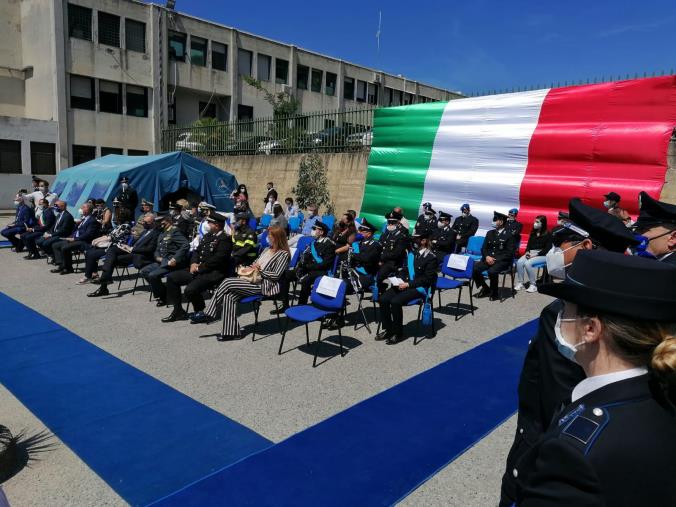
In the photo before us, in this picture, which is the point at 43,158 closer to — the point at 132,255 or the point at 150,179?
the point at 150,179

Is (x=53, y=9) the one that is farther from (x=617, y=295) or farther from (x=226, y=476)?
(x=617, y=295)

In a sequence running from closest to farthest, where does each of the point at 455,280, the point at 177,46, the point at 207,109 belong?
the point at 455,280 → the point at 177,46 → the point at 207,109

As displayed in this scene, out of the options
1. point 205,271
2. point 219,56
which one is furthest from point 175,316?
point 219,56

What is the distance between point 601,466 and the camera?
3.54ft

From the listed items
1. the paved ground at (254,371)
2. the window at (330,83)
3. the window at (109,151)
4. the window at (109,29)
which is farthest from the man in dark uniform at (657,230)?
the window at (330,83)

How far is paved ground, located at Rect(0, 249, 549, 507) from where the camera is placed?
3.25 m

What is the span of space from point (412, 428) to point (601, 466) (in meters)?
3.06

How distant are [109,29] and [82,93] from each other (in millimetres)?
3603

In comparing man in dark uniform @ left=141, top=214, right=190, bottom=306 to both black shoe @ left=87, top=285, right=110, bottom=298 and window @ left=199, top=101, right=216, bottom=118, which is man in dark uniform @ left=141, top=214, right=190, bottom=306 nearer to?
black shoe @ left=87, top=285, right=110, bottom=298

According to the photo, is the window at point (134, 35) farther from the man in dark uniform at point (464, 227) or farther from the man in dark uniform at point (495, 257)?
the man in dark uniform at point (495, 257)

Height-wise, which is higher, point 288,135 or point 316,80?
point 316,80

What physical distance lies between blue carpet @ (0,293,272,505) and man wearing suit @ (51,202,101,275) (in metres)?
4.65

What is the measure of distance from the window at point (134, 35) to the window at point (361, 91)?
644 inches

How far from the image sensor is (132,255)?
8.94 meters
